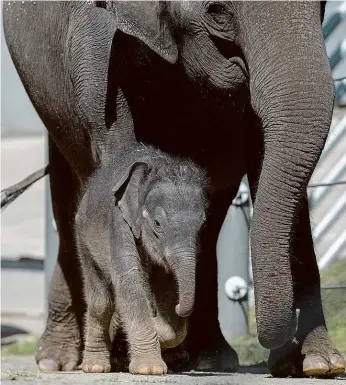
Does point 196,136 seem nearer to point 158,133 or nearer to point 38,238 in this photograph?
point 158,133

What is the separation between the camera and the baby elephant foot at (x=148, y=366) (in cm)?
357

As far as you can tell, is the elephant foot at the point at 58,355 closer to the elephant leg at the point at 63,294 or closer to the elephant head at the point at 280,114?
the elephant leg at the point at 63,294

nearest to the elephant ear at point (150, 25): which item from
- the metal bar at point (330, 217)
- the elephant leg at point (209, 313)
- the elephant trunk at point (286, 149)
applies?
the elephant trunk at point (286, 149)

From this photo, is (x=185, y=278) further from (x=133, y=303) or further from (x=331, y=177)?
(x=331, y=177)

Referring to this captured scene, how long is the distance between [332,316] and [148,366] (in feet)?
5.97

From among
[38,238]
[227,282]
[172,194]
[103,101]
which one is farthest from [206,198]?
[38,238]

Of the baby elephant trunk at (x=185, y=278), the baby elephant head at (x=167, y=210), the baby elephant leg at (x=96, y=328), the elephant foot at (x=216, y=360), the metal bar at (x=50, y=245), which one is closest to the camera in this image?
the baby elephant trunk at (x=185, y=278)

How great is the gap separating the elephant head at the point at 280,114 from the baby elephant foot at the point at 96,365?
2.31 ft

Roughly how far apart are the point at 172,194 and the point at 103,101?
353 mm

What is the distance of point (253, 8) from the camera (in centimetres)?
353

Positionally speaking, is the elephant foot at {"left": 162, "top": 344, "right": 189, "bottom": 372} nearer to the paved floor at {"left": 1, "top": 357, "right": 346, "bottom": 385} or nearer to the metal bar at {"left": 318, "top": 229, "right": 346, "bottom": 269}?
the paved floor at {"left": 1, "top": 357, "right": 346, "bottom": 385}

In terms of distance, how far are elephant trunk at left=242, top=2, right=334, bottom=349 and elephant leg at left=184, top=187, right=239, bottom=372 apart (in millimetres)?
1023

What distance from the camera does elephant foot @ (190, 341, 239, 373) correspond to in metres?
4.41

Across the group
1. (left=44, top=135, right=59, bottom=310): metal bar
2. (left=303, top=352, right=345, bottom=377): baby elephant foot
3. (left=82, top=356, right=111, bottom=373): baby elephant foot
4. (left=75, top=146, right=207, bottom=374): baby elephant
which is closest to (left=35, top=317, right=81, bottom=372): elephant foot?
(left=82, top=356, right=111, bottom=373): baby elephant foot
